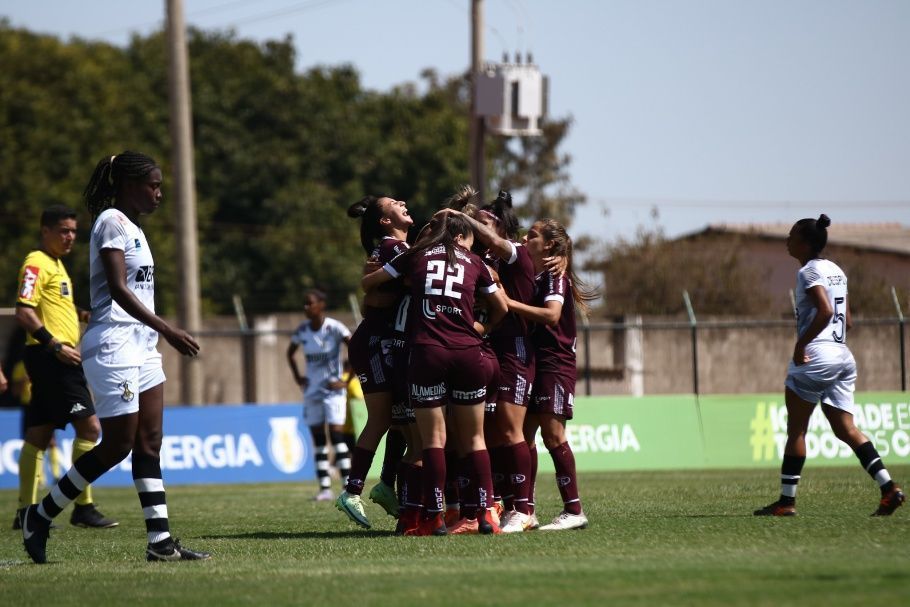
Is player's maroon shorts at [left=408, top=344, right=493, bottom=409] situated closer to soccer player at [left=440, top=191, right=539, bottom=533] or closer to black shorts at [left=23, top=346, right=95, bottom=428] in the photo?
soccer player at [left=440, top=191, right=539, bottom=533]

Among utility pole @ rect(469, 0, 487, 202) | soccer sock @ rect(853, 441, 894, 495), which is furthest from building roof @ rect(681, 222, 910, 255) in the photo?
soccer sock @ rect(853, 441, 894, 495)

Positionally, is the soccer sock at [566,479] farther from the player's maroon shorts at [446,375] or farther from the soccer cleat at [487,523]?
the player's maroon shorts at [446,375]

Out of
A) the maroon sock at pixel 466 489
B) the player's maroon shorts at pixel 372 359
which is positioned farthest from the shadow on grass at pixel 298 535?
the player's maroon shorts at pixel 372 359

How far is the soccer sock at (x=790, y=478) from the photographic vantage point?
10031mm

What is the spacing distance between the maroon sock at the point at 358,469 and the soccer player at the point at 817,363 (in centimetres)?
295

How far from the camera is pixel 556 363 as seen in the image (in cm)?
931

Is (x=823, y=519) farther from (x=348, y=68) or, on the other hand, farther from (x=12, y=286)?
(x=348, y=68)

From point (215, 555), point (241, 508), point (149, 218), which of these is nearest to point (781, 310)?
point (241, 508)

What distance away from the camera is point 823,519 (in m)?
9.47

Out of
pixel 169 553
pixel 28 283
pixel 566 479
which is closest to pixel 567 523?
pixel 566 479

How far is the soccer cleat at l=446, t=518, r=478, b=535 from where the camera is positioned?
8.92 m

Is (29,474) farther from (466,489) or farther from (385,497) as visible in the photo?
(466,489)

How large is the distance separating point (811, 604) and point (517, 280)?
13.2 feet

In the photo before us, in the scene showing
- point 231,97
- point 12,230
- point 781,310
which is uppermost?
point 231,97
